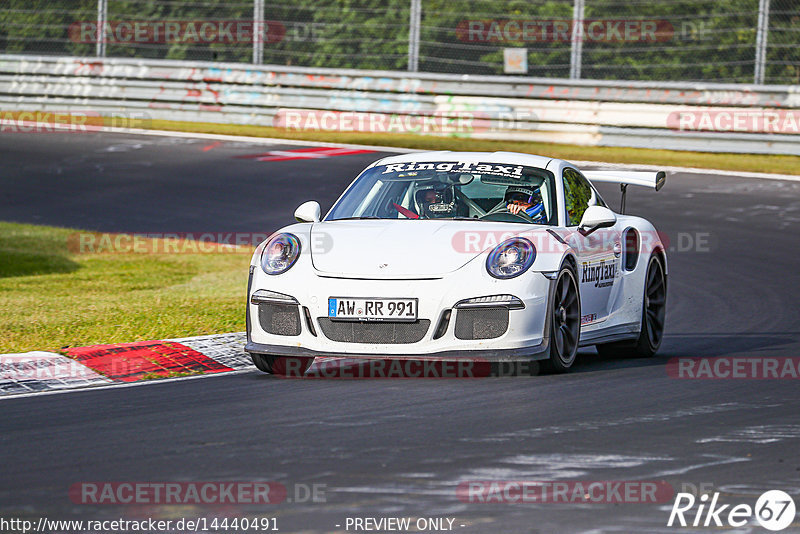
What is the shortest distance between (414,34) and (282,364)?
16.0m

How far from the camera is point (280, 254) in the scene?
8.20 metres

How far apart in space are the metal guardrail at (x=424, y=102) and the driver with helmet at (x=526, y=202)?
13.0 meters

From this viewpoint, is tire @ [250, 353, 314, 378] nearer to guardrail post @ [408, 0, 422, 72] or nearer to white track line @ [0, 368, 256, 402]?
white track line @ [0, 368, 256, 402]

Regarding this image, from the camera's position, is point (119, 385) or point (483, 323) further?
point (119, 385)

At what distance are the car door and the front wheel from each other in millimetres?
169

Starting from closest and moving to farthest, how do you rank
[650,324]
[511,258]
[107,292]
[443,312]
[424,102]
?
1. [443,312]
2. [511,258]
3. [650,324]
4. [107,292]
5. [424,102]

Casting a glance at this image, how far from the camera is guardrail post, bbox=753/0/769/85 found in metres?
21.2

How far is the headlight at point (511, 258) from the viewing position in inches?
307

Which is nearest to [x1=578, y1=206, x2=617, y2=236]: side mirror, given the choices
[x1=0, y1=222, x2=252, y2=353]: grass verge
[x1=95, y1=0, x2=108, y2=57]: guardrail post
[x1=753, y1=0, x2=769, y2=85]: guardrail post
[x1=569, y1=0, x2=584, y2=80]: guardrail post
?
[x1=0, y1=222, x2=252, y2=353]: grass verge

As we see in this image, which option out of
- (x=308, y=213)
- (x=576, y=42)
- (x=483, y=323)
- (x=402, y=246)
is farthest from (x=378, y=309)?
(x=576, y=42)

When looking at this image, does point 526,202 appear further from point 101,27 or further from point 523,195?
point 101,27

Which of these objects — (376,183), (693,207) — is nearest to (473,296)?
(376,183)

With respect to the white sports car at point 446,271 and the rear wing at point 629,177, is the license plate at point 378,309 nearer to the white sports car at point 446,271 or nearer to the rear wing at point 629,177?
the white sports car at point 446,271

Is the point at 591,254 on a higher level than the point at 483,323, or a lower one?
higher
